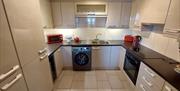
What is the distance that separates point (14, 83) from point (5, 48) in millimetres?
382

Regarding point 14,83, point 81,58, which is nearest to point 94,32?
point 81,58

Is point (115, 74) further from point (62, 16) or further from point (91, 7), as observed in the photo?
point (62, 16)

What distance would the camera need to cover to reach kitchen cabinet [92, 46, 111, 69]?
9.66 ft

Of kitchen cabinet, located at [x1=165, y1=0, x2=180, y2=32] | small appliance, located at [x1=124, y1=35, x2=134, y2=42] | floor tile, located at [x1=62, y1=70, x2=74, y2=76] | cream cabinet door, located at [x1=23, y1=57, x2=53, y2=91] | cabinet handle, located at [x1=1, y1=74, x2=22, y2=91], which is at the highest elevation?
kitchen cabinet, located at [x1=165, y1=0, x2=180, y2=32]

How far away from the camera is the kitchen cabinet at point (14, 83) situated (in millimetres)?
950

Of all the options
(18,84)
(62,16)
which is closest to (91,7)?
(62,16)

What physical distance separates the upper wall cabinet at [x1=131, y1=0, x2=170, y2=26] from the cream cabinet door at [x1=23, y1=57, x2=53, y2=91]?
2010 mm

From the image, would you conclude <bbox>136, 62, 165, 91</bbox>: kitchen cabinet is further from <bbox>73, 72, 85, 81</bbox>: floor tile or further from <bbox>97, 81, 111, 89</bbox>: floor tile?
<bbox>73, 72, 85, 81</bbox>: floor tile

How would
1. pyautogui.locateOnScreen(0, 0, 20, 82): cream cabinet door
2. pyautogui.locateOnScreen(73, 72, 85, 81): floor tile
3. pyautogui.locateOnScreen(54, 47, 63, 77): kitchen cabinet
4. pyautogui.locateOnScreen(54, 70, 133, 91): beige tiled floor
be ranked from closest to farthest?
pyautogui.locateOnScreen(0, 0, 20, 82): cream cabinet door, pyautogui.locateOnScreen(54, 70, 133, 91): beige tiled floor, pyautogui.locateOnScreen(54, 47, 63, 77): kitchen cabinet, pyautogui.locateOnScreen(73, 72, 85, 81): floor tile

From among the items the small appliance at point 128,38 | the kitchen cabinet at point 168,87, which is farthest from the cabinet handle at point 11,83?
the small appliance at point 128,38

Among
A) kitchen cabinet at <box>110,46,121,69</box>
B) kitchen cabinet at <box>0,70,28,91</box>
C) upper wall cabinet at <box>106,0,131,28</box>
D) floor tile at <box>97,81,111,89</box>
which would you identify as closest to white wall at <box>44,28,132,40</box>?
upper wall cabinet at <box>106,0,131,28</box>

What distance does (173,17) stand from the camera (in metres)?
1.38

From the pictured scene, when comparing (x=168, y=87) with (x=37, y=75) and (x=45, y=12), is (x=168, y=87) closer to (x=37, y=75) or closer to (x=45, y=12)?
(x=37, y=75)

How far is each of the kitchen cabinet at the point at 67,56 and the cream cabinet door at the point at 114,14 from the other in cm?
134
